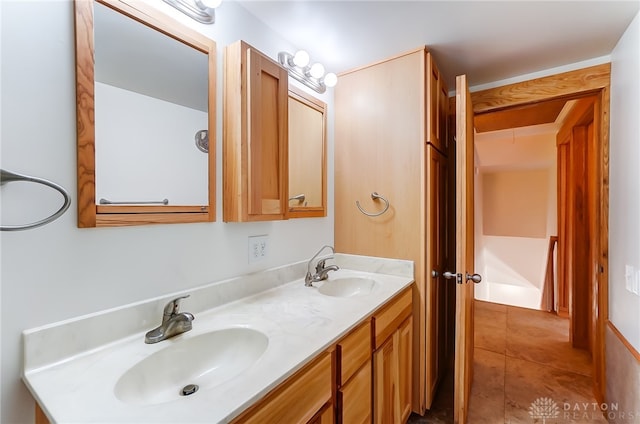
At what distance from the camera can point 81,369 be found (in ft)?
2.39

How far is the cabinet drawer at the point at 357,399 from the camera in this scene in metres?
0.98

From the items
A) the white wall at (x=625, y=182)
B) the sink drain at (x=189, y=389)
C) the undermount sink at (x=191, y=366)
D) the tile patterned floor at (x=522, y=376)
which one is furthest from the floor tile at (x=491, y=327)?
the sink drain at (x=189, y=389)

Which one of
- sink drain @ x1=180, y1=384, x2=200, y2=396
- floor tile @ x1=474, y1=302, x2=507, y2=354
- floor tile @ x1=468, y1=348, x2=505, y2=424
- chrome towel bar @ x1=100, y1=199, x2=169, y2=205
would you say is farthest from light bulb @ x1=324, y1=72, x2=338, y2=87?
floor tile @ x1=474, y1=302, x2=507, y2=354

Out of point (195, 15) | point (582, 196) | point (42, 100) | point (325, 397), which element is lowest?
point (325, 397)

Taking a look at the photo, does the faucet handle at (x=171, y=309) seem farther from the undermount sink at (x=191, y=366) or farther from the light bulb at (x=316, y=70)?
the light bulb at (x=316, y=70)

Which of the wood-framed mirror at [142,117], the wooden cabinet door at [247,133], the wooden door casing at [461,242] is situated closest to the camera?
the wood-framed mirror at [142,117]

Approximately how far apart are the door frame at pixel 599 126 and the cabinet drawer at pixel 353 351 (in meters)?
1.58

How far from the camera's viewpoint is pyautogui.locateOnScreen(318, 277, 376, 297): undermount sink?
1.62 m

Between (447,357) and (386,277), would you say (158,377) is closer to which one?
(386,277)

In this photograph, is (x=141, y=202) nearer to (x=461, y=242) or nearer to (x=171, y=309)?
(x=171, y=309)

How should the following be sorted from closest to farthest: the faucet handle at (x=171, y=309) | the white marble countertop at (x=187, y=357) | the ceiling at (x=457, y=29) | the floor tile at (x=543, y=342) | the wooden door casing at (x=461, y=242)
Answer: the white marble countertop at (x=187, y=357) → the faucet handle at (x=171, y=309) → the ceiling at (x=457, y=29) → the wooden door casing at (x=461, y=242) → the floor tile at (x=543, y=342)

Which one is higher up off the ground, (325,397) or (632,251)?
(632,251)

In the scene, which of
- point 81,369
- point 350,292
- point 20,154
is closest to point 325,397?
point 81,369

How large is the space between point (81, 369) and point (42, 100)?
733 mm
